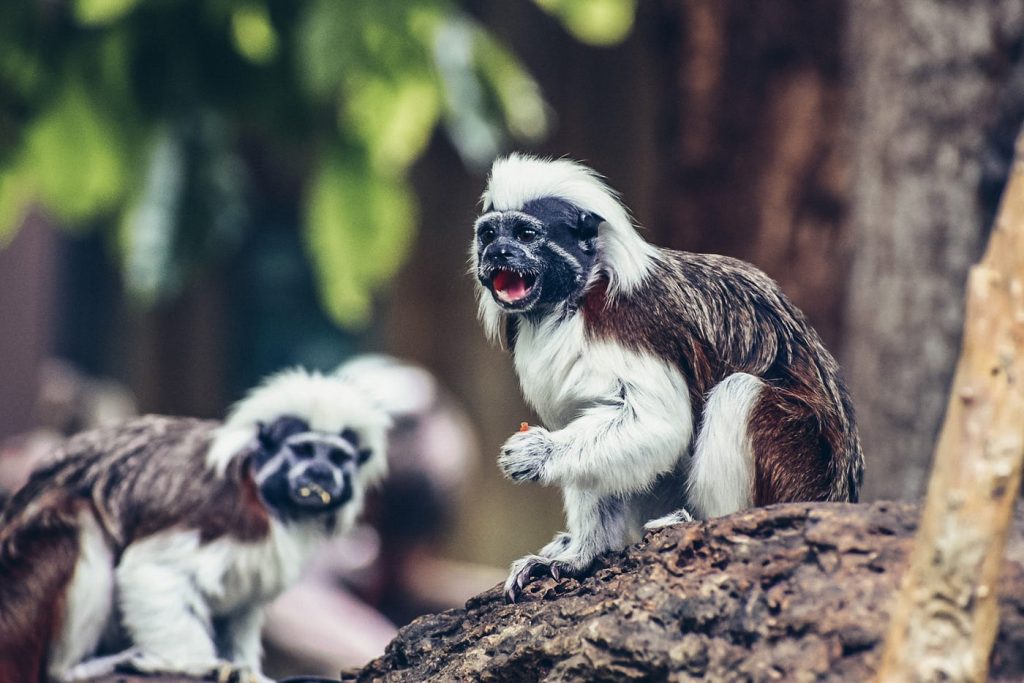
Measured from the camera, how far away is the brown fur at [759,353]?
8.52ft

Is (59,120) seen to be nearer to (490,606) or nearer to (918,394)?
(490,606)

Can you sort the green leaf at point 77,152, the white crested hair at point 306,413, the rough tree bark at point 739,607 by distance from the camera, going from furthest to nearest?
the green leaf at point 77,152 → the white crested hair at point 306,413 → the rough tree bark at point 739,607

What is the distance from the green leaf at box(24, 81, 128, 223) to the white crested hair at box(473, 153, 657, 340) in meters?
2.30

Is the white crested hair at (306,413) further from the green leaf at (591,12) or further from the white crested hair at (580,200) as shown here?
the green leaf at (591,12)

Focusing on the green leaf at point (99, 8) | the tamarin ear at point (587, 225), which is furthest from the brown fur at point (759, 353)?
the green leaf at point (99, 8)

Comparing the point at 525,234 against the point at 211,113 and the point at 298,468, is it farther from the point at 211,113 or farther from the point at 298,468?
the point at 211,113

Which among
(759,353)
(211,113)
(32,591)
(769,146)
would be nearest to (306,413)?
(32,591)

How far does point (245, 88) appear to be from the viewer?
462 cm

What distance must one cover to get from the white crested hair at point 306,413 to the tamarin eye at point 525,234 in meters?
1.48

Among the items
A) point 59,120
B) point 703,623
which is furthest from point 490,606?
point 59,120

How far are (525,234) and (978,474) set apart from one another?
1058 millimetres

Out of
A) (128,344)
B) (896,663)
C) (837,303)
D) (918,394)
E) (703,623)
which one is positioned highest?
(128,344)

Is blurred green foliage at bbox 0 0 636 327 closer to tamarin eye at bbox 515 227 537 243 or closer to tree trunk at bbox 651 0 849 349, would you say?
tree trunk at bbox 651 0 849 349

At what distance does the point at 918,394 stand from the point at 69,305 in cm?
729
